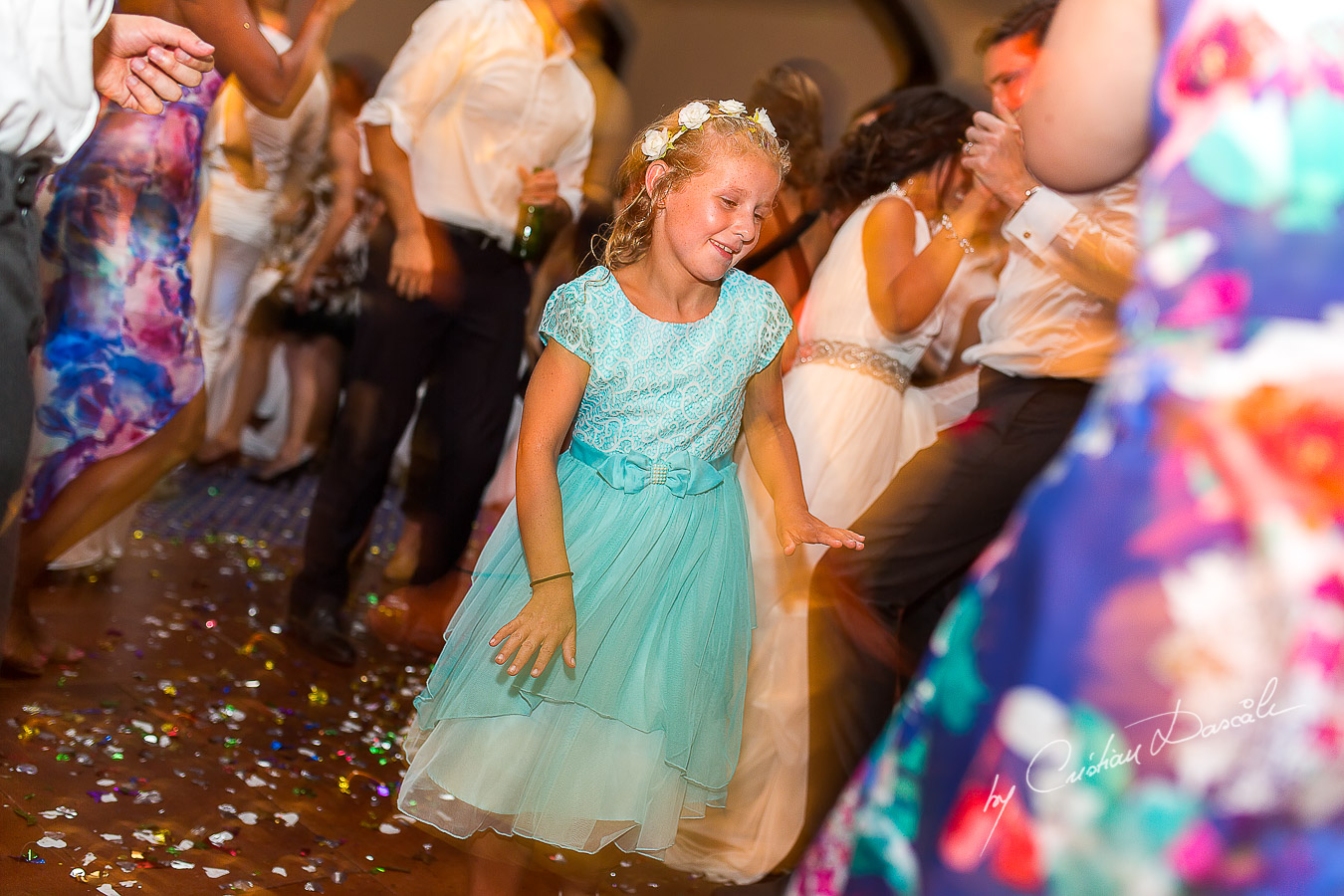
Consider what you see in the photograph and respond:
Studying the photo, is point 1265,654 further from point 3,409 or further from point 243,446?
point 243,446

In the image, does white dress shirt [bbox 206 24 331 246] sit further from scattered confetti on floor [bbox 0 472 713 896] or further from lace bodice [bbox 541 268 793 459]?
lace bodice [bbox 541 268 793 459]

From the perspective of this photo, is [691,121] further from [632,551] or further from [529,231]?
[529,231]

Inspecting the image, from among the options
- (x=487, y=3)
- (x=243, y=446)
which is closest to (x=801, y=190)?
(x=487, y=3)

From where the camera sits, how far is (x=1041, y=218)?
2.04 m

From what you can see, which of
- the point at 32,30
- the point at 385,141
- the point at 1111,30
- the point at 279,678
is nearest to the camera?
the point at 1111,30

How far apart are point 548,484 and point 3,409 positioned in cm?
71

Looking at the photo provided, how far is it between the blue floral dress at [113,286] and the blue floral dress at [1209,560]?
232 centimetres

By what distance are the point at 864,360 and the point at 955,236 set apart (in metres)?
0.34

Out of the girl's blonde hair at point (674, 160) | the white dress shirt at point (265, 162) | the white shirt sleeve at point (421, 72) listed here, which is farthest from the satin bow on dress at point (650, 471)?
the white dress shirt at point (265, 162)

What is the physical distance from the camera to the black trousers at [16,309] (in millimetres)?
1137

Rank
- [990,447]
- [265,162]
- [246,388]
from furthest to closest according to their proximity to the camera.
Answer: [246,388]
[265,162]
[990,447]

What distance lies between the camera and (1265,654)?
28.1 inches

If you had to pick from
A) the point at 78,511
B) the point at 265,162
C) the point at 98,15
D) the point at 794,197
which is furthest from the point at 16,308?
the point at 265,162

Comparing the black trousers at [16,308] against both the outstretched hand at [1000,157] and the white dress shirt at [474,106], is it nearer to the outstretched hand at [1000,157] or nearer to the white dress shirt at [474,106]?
the outstretched hand at [1000,157]
